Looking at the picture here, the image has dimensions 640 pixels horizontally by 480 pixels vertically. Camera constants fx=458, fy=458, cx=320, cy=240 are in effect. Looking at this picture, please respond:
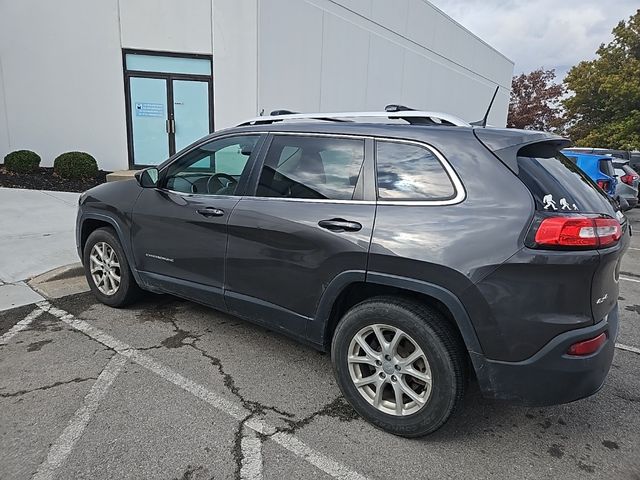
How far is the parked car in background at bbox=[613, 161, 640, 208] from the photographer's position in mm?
12844

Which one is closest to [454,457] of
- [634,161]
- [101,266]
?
[101,266]

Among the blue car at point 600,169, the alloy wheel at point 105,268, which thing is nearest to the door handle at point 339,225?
the alloy wheel at point 105,268

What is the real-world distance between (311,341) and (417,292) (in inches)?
33.3

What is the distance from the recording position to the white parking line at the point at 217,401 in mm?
2385

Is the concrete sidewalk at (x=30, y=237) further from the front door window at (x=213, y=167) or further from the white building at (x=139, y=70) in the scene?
the white building at (x=139, y=70)

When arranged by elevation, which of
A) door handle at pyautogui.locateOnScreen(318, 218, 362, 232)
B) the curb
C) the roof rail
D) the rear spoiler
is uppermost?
the roof rail

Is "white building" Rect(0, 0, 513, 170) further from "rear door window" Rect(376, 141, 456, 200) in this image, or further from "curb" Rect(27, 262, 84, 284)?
"rear door window" Rect(376, 141, 456, 200)

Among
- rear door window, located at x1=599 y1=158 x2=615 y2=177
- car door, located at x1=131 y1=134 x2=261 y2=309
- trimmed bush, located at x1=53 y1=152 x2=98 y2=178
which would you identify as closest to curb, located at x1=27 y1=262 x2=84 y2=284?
car door, located at x1=131 y1=134 x2=261 y2=309

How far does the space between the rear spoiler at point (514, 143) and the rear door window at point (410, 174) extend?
279 mm

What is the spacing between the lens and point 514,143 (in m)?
2.44

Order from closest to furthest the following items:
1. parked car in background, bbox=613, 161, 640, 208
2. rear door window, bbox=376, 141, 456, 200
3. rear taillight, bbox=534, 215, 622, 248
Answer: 1. rear taillight, bbox=534, 215, 622, 248
2. rear door window, bbox=376, 141, 456, 200
3. parked car in background, bbox=613, 161, 640, 208

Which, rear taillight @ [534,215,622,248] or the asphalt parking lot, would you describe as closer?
rear taillight @ [534,215,622,248]

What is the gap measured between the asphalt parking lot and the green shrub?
8100 millimetres

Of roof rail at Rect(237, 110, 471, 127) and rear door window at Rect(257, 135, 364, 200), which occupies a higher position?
roof rail at Rect(237, 110, 471, 127)
